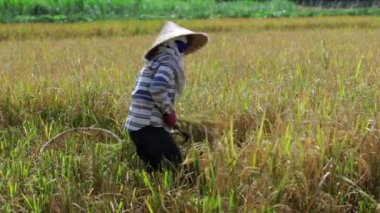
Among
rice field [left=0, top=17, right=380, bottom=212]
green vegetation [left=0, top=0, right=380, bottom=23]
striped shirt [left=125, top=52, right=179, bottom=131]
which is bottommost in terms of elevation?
green vegetation [left=0, top=0, right=380, bottom=23]

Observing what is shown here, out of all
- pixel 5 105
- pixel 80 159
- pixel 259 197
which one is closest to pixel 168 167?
pixel 80 159

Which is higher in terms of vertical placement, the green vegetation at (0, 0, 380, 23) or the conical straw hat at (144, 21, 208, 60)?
the conical straw hat at (144, 21, 208, 60)

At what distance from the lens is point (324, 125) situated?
2.60 meters

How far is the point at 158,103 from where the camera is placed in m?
2.69

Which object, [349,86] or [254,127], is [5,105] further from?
[349,86]

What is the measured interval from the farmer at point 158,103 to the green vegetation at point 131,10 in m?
14.1

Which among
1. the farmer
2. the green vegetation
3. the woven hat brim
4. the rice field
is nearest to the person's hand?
the farmer

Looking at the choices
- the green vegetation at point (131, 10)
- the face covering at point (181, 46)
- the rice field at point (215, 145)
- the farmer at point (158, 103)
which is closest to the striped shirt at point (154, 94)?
the farmer at point (158, 103)

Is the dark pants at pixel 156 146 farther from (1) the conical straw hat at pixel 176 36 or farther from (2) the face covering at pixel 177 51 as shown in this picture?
(1) the conical straw hat at pixel 176 36

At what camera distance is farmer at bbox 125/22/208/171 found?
2684mm

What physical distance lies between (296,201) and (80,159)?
121 centimetres

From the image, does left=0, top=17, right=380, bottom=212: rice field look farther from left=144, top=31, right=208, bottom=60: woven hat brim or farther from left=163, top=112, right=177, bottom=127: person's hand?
left=144, top=31, right=208, bottom=60: woven hat brim

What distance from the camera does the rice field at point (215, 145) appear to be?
221 centimetres

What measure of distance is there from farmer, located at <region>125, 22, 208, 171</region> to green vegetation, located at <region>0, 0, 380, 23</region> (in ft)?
46.2
